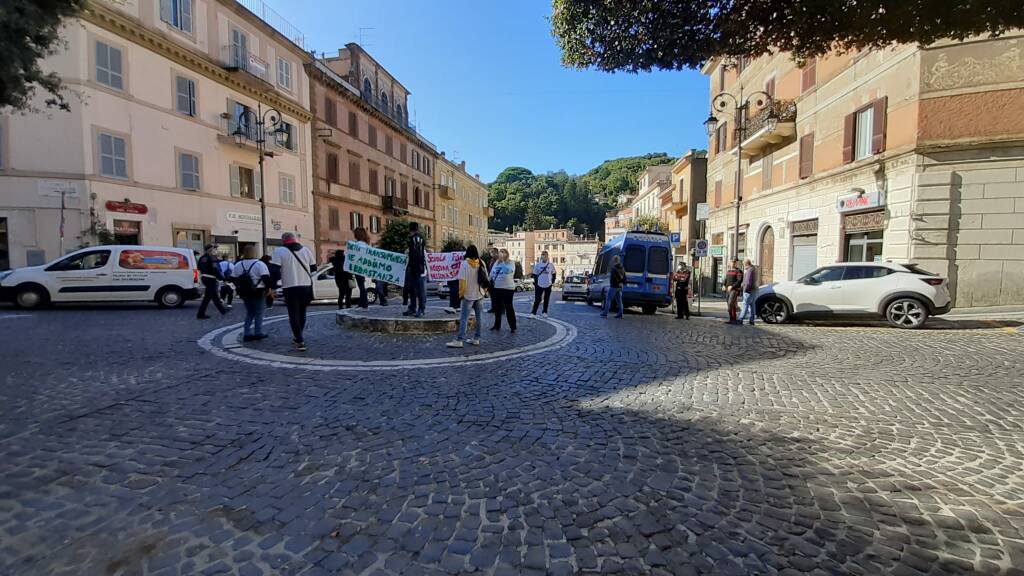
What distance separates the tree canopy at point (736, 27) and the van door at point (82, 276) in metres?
13.8

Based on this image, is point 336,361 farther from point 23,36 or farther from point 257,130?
point 257,130

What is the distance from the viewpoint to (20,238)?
16812mm

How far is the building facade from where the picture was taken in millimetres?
30359

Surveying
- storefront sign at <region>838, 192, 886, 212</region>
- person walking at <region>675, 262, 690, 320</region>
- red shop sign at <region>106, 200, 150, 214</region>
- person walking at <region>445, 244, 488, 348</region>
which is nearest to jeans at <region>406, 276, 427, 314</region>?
person walking at <region>445, 244, 488, 348</region>

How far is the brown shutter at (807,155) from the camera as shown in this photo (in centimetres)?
1848

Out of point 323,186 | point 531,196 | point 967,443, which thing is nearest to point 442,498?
point 967,443

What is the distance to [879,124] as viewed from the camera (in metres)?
14.8

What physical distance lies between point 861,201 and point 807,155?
13.4 ft

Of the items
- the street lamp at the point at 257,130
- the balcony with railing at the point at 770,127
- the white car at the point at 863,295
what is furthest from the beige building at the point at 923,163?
the street lamp at the point at 257,130

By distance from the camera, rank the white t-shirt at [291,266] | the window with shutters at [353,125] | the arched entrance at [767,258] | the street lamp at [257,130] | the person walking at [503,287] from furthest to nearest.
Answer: the window with shutters at [353,125], the street lamp at [257,130], the arched entrance at [767,258], the person walking at [503,287], the white t-shirt at [291,266]

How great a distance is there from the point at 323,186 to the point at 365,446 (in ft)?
98.4

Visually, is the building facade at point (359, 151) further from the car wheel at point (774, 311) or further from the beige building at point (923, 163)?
the car wheel at point (774, 311)

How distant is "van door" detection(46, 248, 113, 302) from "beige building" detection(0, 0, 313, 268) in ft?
19.3

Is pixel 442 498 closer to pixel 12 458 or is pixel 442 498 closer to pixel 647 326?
pixel 12 458
